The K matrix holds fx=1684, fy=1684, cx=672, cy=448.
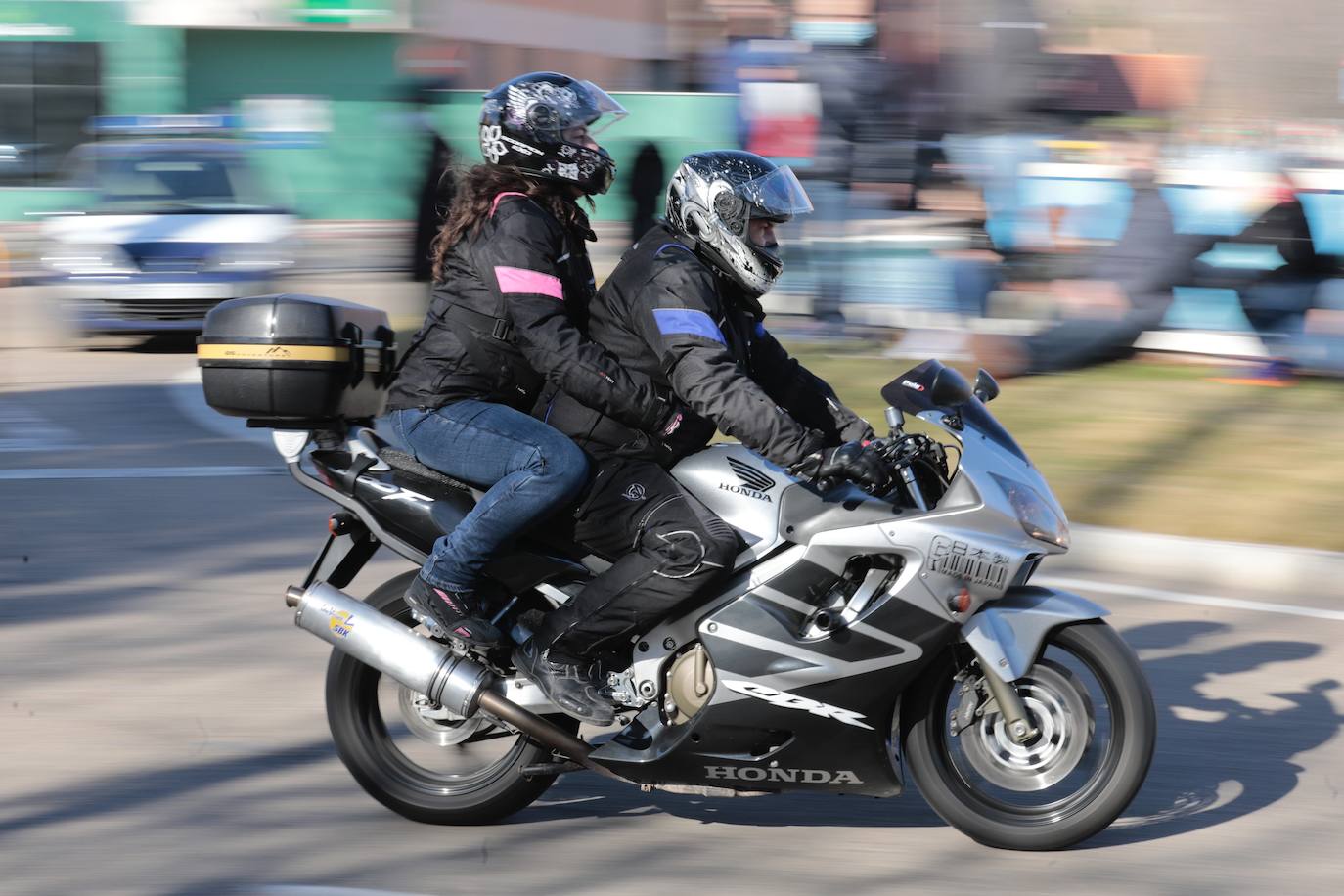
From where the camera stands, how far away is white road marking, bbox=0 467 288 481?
9.47 m

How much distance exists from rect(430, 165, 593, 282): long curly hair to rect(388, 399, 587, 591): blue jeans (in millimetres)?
472

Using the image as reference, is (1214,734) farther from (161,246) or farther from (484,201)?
(161,246)

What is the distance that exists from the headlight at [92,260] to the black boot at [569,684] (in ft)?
33.3

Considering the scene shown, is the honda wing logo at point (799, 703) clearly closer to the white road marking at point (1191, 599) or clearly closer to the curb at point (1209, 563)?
the white road marking at point (1191, 599)

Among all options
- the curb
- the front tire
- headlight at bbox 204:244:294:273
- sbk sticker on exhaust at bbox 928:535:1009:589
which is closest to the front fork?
sbk sticker on exhaust at bbox 928:535:1009:589

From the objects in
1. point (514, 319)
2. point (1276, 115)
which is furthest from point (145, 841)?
point (1276, 115)

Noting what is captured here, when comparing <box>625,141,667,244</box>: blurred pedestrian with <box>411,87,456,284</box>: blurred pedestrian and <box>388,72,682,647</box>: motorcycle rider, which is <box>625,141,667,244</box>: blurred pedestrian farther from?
<box>388,72,682,647</box>: motorcycle rider

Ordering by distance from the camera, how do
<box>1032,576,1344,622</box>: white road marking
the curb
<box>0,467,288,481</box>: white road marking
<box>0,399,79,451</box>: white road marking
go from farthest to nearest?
<box>0,399,79,451</box>: white road marking < <box>0,467,288,481</box>: white road marking < the curb < <box>1032,576,1344,622</box>: white road marking

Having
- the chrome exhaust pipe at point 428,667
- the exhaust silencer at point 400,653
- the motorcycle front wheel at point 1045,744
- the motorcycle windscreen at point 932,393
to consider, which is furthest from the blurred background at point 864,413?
the motorcycle windscreen at point 932,393

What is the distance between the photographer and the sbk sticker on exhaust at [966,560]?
14.3ft

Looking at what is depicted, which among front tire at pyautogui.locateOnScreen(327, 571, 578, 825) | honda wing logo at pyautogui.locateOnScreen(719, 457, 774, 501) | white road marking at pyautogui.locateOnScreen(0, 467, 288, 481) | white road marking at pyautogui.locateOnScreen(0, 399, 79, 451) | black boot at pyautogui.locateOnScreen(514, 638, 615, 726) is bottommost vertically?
white road marking at pyautogui.locateOnScreen(0, 399, 79, 451)

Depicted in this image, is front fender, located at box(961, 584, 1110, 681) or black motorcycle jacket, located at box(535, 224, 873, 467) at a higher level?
black motorcycle jacket, located at box(535, 224, 873, 467)

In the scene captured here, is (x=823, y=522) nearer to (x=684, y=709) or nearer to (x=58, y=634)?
(x=684, y=709)

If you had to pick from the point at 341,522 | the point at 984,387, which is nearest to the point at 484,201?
the point at 341,522
